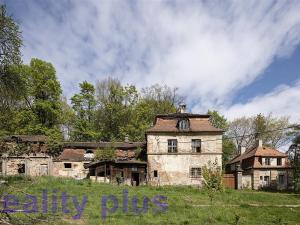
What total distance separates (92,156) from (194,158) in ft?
43.9

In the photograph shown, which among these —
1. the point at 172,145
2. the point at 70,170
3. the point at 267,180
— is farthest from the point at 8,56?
the point at 267,180

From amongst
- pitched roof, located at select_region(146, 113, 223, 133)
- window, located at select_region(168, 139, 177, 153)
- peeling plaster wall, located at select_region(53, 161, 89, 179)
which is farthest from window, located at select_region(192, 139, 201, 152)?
peeling plaster wall, located at select_region(53, 161, 89, 179)

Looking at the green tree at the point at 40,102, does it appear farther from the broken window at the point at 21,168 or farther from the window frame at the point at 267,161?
the window frame at the point at 267,161

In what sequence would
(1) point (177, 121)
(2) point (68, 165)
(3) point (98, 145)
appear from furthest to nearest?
(3) point (98, 145) < (2) point (68, 165) < (1) point (177, 121)

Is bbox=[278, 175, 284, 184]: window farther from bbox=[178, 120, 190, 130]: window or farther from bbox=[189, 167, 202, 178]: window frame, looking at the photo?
bbox=[178, 120, 190, 130]: window

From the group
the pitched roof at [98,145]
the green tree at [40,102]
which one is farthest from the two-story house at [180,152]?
the green tree at [40,102]

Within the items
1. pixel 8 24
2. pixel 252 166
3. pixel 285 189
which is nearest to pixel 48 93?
pixel 252 166

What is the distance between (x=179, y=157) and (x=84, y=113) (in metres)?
20.1

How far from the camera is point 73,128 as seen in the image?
50.9m

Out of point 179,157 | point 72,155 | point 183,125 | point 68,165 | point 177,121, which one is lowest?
point 68,165

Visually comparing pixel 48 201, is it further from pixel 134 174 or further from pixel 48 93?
pixel 48 93

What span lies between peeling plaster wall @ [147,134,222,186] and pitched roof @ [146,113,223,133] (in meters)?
0.78

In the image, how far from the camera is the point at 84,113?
4903cm

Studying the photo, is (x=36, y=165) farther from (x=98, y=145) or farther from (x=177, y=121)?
(x=177, y=121)
